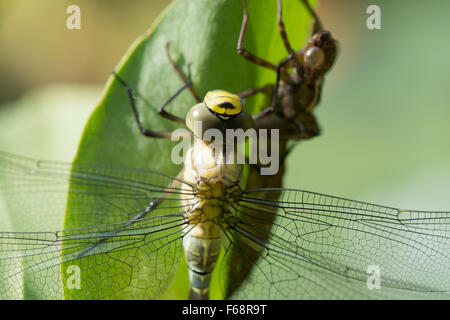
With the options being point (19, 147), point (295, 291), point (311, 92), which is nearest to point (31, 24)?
point (19, 147)

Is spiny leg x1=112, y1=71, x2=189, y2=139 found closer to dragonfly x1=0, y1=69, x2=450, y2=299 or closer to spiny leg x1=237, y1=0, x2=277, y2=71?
dragonfly x1=0, y1=69, x2=450, y2=299

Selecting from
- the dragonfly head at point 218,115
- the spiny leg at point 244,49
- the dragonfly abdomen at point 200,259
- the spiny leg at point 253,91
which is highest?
the spiny leg at point 244,49

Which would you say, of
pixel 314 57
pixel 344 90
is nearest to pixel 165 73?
pixel 314 57

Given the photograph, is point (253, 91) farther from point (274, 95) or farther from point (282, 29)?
point (282, 29)

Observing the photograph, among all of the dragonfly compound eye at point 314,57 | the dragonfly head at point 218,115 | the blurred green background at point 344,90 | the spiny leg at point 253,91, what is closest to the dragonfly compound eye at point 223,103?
the dragonfly head at point 218,115

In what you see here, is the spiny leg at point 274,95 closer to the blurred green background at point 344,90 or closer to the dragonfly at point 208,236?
the dragonfly at point 208,236

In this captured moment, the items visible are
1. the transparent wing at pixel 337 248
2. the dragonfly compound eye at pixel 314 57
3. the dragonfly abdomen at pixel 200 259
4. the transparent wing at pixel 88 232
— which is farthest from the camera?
the dragonfly compound eye at pixel 314 57

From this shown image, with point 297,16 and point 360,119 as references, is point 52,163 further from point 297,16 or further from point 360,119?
point 360,119

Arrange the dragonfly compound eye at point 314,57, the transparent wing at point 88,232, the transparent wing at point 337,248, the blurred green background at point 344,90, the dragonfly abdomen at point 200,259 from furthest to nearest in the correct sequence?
1. the blurred green background at point 344,90
2. the dragonfly compound eye at point 314,57
3. the dragonfly abdomen at point 200,259
4. the transparent wing at point 337,248
5. the transparent wing at point 88,232
